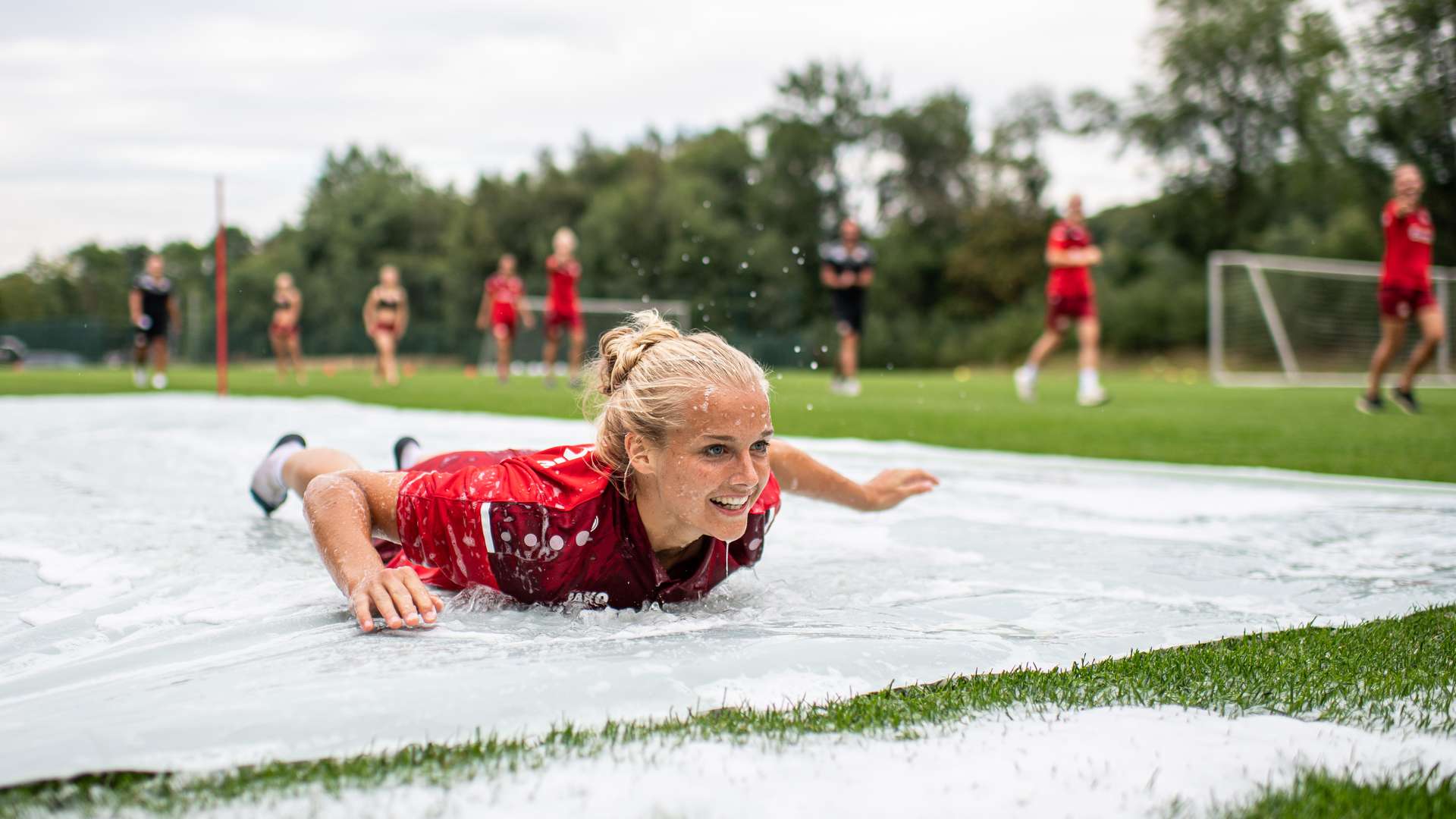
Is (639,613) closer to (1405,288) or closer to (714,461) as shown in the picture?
(714,461)

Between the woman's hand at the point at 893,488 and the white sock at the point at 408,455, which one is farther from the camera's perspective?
the white sock at the point at 408,455

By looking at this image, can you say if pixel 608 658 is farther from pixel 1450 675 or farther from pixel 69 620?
pixel 1450 675

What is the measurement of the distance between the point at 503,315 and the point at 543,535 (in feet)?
53.8

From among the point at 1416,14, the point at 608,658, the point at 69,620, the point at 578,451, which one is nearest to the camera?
the point at 608,658

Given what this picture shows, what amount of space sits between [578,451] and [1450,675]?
1782 millimetres

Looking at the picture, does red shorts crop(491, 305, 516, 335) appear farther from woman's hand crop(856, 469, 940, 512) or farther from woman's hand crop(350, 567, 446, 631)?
woman's hand crop(350, 567, 446, 631)

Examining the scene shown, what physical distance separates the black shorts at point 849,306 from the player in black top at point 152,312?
8.86 metres

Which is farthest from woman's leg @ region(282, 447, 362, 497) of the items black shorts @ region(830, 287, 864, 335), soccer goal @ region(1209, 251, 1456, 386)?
soccer goal @ region(1209, 251, 1456, 386)

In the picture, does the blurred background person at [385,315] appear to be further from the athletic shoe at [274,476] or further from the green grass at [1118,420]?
the athletic shoe at [274,476]

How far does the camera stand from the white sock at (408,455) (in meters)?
3.61

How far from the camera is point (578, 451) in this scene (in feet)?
8.71

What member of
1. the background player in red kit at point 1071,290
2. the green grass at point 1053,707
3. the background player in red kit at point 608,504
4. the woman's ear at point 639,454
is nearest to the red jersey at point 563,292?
the background player in red kit at point 1071,290

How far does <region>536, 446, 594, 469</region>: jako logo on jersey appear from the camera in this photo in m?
2.45

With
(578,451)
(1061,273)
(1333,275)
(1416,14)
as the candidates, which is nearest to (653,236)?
(1416,14)
